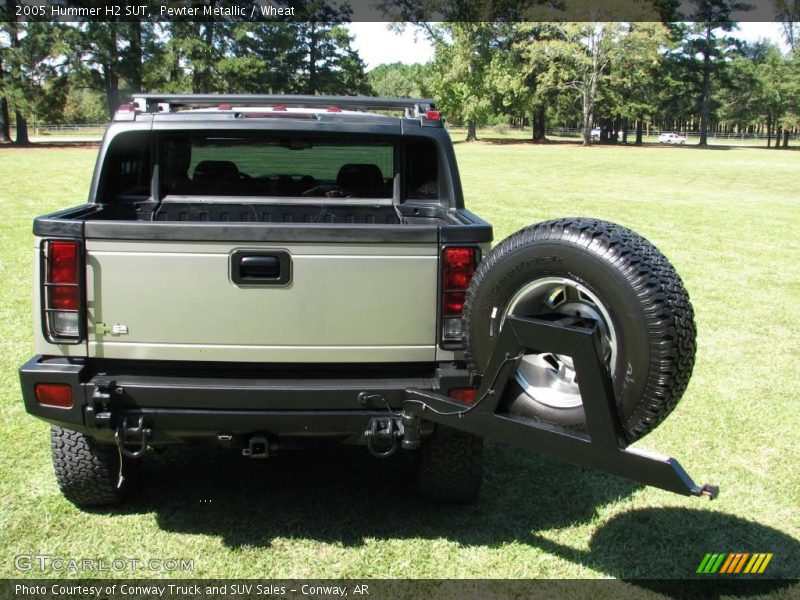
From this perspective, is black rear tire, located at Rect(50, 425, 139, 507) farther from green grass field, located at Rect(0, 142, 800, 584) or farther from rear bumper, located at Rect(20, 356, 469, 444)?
rear bumper, located at Rect(20, 356, 469, 444)

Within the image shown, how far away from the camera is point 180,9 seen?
50344 mm

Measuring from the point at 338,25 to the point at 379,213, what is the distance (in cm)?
6329

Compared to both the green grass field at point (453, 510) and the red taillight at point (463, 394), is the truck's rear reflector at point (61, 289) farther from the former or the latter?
the red taillight at point (463, 394)

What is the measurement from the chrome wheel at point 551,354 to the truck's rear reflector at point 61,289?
171cm

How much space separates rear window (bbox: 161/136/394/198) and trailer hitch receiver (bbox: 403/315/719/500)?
73.3 inches

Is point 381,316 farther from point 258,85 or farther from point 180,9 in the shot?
point 258,85

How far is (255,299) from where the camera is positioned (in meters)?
3.18

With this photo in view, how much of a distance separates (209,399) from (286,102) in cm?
207

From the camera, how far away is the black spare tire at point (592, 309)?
2.69 metres

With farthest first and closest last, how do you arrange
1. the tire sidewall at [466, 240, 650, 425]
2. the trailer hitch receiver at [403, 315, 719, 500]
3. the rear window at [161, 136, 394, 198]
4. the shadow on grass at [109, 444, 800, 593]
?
the rear window at [161, 136, 394, 198]
the shadow on grass at [109, 444, 800, 593]
the tire sidewall at [466, 240, 650, 425]
the trailer hitch receiver at [403, 315, 719, 500]

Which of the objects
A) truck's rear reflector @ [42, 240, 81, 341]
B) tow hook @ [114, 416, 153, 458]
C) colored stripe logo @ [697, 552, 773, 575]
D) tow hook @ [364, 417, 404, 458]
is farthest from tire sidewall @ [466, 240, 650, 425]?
→ truck's rear reflector @ [42, 240, 81, 341]

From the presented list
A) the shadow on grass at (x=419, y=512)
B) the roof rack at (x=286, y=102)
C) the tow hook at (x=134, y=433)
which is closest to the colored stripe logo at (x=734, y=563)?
the shadow on grass at (x=419, y=512)

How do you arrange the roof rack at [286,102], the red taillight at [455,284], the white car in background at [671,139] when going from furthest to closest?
the white car in background at [671,139] < the roof rack at [286,102] < the red taillight at [455,284]

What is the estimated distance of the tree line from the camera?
162 ft
